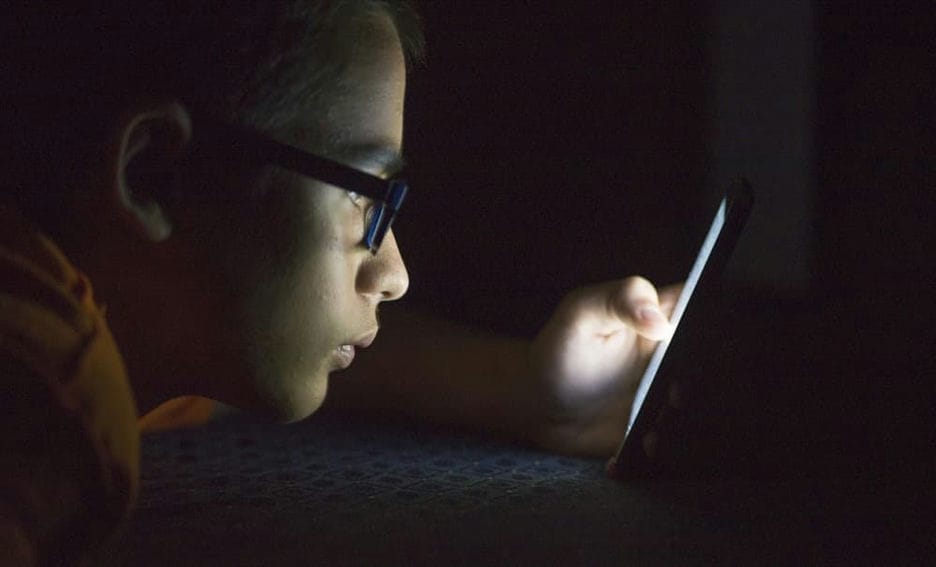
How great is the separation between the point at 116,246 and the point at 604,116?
81cm

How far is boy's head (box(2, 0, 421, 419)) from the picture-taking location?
0.70 metres

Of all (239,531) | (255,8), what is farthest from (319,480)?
(255,8)

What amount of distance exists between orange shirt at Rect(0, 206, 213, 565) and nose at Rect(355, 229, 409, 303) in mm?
223

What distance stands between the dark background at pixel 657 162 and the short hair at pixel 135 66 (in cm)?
65

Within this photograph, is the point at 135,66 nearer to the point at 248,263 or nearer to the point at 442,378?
the point at 248,263

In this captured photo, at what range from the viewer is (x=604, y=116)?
54.7 inches

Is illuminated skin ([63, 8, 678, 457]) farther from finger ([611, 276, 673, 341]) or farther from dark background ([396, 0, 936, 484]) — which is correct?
dark background ([396, 0, 936, 484])

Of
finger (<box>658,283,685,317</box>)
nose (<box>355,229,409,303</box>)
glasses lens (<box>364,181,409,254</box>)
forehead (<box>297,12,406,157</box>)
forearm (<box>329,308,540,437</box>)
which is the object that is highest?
forehead (<box>297,12,406,157</box>)

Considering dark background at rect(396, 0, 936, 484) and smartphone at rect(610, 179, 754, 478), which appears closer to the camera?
smartphone at rect(610, 179, 754, 478)

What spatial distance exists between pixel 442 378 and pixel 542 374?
117mm

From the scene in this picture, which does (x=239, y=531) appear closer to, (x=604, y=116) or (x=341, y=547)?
(x=341, y=547)

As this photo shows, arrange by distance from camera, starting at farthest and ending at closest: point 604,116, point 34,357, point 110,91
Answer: point 604,116 < point 110,91 < point 34,357

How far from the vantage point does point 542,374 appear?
1039mm

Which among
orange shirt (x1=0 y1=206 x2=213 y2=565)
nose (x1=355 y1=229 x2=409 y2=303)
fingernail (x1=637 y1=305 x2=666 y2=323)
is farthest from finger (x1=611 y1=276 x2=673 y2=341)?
orange shirt (x1=0 y1=206 x2=213 y2=565)
